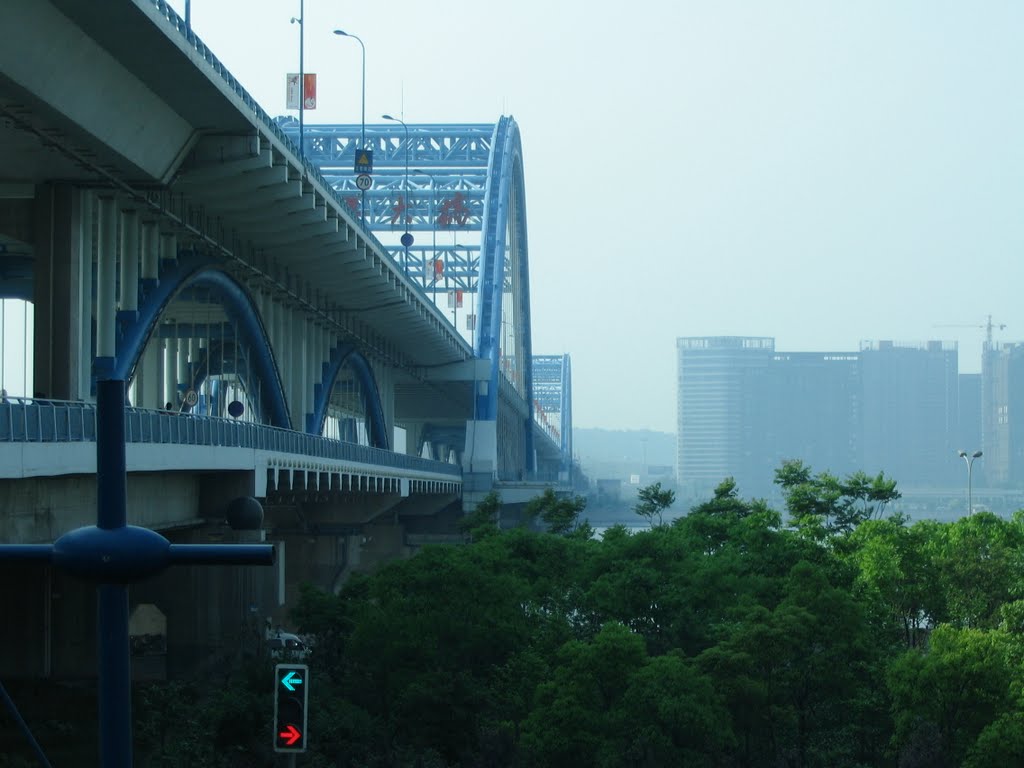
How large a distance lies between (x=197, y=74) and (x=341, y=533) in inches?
1871

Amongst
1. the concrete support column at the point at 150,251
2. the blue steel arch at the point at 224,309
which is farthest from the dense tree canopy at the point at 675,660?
the concrete support column at the point at 150,251

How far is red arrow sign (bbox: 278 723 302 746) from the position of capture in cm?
1288

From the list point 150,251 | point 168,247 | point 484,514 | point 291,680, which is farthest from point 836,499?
point 291,680

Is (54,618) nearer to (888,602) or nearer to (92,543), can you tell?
(888,602)

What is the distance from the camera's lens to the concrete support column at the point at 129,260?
4241cm

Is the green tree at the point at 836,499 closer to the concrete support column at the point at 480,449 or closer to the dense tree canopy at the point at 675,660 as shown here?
the dense tree canopy at the point at 675,660

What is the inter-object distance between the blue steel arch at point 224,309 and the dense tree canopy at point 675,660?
9560 millimetres

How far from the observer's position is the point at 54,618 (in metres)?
39.1

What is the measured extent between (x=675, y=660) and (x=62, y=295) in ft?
55.2

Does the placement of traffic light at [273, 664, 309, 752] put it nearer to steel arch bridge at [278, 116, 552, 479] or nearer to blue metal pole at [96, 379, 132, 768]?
blue metal pole at [96, 379, 132, 768]

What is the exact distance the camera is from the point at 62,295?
3719 cm

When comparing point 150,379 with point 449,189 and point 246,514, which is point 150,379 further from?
point 449,189

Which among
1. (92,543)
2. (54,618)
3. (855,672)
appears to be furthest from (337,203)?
(92,543)

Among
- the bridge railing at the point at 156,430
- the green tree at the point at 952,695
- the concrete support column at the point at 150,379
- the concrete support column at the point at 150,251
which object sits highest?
the concrete support column at the point at 150,251
